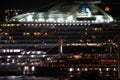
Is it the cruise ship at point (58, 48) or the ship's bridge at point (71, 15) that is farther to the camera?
the ship's bridge at point (71, 15)

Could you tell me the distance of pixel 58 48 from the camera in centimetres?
5312

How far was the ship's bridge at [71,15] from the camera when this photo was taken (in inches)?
2359

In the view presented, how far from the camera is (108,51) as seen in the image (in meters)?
53.7

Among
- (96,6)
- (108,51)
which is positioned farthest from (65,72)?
(96,6)

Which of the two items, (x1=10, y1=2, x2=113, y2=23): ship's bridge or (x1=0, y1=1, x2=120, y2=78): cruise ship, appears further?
(x1=10, y1=2, x2=113, y2=23): ship's bridge

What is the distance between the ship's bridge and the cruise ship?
159 inches

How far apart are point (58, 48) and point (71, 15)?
36.0 feet

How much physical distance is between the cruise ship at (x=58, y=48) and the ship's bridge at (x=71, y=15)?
4029 mm

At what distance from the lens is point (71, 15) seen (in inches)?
2462

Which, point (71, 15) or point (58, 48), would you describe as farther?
point (71, 15)

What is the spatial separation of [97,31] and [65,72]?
302 inches

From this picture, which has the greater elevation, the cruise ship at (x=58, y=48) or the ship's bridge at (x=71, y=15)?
the ship's bridge at (x=71, y=15)

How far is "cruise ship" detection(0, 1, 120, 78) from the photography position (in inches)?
2014

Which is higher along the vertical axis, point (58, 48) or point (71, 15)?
point (71, 15)
